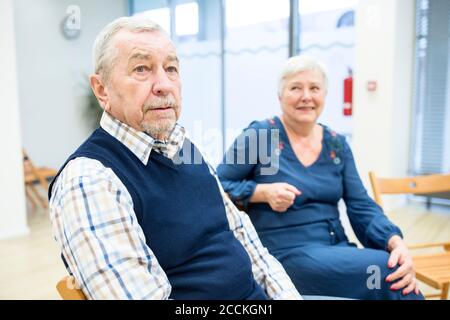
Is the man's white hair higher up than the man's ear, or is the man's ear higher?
the man's white hair

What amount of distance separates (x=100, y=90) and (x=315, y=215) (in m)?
0.83

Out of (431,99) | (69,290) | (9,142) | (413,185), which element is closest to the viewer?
(69,290)

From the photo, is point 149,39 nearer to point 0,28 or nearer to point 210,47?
point 210,47

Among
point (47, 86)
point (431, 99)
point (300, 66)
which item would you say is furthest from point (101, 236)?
point (47, 86)

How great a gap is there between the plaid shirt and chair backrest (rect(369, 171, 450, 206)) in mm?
1218

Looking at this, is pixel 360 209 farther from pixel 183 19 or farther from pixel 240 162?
pixel 183 19

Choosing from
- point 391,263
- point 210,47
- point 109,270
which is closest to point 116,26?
point 109,270

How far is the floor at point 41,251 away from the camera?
217cm

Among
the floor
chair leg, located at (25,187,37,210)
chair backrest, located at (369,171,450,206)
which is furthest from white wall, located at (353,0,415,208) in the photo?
chair leg, located at (25,187,37,210)

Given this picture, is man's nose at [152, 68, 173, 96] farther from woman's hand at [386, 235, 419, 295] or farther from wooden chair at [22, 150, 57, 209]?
wooden chair at [22, 150, 57, 209]

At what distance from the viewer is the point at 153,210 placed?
78cm

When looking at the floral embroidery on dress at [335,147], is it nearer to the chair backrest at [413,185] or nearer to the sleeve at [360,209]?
the sleeve at [360,209]

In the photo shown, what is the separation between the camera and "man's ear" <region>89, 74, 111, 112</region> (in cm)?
83

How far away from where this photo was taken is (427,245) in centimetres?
168
